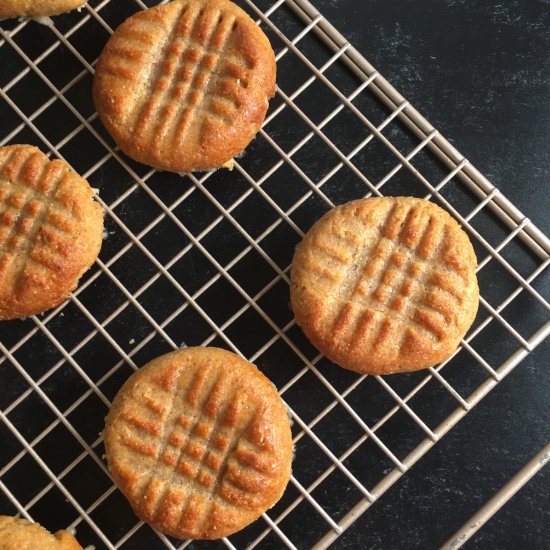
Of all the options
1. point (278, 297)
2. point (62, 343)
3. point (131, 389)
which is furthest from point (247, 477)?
point (62, 343)

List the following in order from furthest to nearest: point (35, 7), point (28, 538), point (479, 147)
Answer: point (479, 147), point (35, 7), point (28, 538)

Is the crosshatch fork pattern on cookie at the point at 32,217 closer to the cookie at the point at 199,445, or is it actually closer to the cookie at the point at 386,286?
the cookie at the point at 199,445

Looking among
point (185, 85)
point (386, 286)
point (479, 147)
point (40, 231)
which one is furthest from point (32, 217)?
point (479, 147)

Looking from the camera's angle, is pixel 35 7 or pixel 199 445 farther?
pixel 35 7

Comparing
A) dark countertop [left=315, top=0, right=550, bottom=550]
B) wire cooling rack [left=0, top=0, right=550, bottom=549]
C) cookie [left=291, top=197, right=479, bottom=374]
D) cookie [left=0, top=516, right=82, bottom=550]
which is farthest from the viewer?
dark countertop [left=315, top=0, right=550, bottom=550]

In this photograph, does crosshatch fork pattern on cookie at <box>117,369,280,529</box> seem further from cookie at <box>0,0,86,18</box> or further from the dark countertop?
cookie at <box>0,0,86,18</box>

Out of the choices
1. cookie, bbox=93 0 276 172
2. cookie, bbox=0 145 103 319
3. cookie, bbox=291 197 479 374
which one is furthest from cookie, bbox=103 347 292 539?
cookie, bbox=93 0 276 172

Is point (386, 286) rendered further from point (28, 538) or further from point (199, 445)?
point (28, 538)
